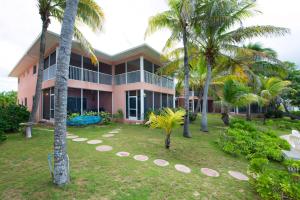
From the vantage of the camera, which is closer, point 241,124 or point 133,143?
point 133,143

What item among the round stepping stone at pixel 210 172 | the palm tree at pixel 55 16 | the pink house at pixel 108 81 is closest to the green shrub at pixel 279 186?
the round stepping stone at pixel 210 172

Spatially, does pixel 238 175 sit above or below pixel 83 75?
below

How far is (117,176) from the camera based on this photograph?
12.1 ft

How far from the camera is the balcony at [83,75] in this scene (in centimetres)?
1127

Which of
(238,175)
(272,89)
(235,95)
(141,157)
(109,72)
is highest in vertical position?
(109,72)

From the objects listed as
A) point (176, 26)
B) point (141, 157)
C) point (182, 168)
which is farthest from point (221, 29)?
point (141, 157)

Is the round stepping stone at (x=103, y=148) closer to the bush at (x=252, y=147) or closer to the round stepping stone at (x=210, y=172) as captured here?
the round stepping stone at (x=210, y=172)

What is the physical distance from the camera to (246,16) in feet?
29.6

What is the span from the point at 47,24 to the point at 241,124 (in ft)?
→ 41.3

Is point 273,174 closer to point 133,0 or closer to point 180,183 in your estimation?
point 180,183

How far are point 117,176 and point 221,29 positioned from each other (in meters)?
9.82

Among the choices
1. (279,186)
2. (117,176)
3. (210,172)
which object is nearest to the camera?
(279,186)

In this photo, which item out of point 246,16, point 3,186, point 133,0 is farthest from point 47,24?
point 246,16

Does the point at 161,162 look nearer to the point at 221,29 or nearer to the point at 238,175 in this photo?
the point at 238,175
